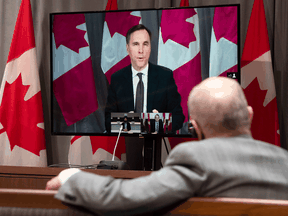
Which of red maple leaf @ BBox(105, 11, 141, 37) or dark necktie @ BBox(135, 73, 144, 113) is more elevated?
red maple leaf @ BBox(105, 11, 141, 37)

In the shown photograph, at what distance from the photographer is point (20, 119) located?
114 inches

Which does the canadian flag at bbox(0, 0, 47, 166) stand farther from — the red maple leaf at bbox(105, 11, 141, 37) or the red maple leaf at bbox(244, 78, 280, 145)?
the red maple leaf at bbox(244, 78, 280, 145)

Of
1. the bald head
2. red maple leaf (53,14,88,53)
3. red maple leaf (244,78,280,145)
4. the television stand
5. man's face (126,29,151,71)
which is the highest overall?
red maple leaf (53,14,88,53)

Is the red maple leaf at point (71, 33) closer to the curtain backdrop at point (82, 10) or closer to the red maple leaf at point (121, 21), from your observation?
the red maple leaf at point (121, 21)

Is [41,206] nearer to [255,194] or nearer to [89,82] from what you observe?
[255,194]

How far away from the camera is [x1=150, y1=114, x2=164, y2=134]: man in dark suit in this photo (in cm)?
240

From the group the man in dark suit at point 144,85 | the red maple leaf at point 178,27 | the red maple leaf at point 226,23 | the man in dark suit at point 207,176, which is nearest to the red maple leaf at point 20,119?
the man in dark suit at point 144,85

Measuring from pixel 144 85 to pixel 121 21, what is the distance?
61cm

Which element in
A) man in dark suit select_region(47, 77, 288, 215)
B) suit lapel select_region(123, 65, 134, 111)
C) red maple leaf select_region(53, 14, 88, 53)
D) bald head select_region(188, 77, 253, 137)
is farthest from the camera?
red maple leaf select_region(53, 14, 88, 53)

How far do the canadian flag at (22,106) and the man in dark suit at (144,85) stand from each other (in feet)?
2.89

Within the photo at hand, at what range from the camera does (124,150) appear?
3.07 m

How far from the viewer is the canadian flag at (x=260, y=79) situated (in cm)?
270

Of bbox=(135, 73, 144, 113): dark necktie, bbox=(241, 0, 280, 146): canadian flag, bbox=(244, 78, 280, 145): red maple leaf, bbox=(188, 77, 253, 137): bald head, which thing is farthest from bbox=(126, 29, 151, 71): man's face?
bbox=(188, 77, 253, 137): bald head

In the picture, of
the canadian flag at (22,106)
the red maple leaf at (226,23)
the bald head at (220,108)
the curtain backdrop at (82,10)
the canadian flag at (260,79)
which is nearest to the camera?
the bald head at (220,108)
